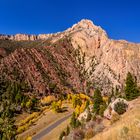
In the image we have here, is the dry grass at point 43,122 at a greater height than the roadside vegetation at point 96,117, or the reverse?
the roadside vegetation at point 96,117

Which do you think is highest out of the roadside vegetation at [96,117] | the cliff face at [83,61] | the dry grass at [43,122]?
the cliff face at [83,61]

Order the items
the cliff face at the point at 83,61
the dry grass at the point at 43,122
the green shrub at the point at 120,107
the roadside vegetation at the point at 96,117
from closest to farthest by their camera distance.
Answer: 1. the roadside vegetation at the point at 96,117
2. the green shrub at the point at 120,107
3. the dry grass at the point at 43,122
4. the cliff face at the point at 83,61

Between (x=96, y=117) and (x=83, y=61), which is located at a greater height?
(x=83, y=61)

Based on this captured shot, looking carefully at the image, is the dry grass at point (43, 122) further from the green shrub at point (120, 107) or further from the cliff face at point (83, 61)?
the cliff face at point (83, 61)

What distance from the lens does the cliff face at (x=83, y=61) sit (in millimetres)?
152875

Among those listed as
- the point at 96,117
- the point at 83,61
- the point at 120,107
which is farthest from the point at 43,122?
the point at 83,61

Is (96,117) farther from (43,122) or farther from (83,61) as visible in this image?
(83,61)

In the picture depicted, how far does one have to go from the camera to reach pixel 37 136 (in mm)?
69438

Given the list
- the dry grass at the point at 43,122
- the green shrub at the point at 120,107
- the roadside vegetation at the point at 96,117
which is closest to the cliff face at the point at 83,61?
the dry grass at the point at 43,122

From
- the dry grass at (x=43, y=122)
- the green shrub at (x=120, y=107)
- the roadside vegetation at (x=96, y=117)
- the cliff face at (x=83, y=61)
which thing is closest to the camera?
the roadside vegetation at (x=96, y=117)

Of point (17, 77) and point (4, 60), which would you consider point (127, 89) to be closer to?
point (17, 77)

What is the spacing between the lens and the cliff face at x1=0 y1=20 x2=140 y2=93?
502 ft

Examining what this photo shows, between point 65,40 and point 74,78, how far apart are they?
4339 centimetres

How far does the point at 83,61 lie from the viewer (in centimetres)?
17500
